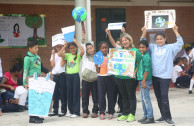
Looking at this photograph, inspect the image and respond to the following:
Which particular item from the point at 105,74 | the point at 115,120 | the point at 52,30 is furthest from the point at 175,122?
the point at 52,30

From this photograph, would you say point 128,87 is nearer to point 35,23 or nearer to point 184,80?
point 184,80

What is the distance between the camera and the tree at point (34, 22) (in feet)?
43.6

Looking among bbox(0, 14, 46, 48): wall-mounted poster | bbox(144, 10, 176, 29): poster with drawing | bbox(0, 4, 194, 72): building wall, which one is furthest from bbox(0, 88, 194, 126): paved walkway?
bbox(0, 14, 46, 48): wall-mounted poster

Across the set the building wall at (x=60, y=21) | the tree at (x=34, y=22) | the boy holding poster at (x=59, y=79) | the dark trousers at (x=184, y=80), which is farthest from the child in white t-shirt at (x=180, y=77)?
the boy holding poster at (x=59, y=79)

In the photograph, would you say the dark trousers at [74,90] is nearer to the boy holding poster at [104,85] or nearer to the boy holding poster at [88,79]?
the boy holding poster at [88,79]

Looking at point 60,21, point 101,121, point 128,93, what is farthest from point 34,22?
point 128,93

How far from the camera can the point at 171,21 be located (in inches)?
280

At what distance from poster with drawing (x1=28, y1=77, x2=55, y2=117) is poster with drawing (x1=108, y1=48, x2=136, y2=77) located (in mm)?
1289

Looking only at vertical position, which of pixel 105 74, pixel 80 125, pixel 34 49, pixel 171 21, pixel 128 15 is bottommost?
pixel 80 125

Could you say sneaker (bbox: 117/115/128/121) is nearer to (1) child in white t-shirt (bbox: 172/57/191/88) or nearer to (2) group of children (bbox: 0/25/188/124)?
(2) group of children (bbox: 0/25/188/124)

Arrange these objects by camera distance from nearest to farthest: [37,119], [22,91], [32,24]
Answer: [37,119]
[22,91]
[32,24]

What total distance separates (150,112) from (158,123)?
0.27m

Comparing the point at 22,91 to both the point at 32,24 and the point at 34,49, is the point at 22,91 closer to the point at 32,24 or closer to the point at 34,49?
the point at 34,49

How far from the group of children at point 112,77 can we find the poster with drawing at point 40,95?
18 centimetres
